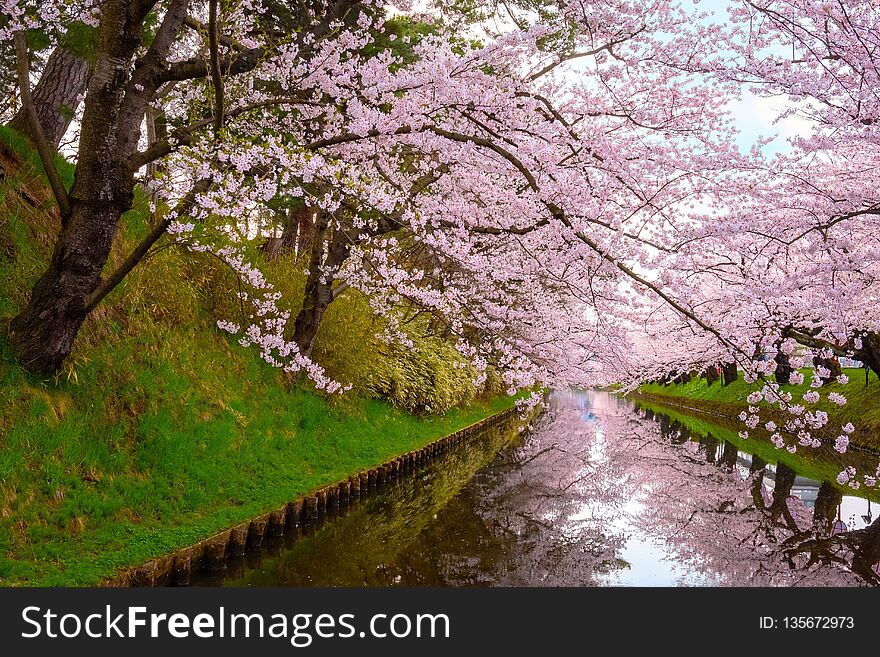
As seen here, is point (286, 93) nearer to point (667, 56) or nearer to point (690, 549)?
point (667, 56)

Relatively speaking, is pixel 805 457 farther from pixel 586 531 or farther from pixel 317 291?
pixel 317 291

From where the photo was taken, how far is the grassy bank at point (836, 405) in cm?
1859

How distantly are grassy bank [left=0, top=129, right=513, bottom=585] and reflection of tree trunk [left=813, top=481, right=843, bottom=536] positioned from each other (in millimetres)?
8462

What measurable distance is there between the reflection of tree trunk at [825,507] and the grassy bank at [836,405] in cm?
527

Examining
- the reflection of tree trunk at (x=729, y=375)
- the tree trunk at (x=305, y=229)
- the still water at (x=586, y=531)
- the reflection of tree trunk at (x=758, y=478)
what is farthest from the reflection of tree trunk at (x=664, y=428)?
the tree trunk at (x=305, y=229)

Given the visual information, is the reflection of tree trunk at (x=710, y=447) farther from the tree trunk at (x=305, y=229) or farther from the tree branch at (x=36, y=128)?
the tree branch at (x=36, y=128)

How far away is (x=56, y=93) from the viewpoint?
30.7 feet

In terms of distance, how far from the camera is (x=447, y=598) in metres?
5.94

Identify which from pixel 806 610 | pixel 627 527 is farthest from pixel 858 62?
pixel 627 527

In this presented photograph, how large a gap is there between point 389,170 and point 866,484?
538 inches

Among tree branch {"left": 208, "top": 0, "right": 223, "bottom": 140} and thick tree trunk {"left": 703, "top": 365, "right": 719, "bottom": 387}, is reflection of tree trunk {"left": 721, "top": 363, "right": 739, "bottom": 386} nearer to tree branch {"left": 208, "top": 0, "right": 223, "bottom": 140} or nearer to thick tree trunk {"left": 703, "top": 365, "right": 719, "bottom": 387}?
thick tree trunk {"left": 703, "top": 365, "right": 719, "bottom": 387}

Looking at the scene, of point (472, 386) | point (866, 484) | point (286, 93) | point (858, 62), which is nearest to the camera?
point (858, 62)

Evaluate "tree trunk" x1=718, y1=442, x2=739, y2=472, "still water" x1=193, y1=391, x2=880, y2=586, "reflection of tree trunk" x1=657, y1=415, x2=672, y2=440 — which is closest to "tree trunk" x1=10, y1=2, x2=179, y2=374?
"still water" x1=193, y1=391, x2=880, y2=586

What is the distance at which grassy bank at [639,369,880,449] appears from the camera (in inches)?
732
